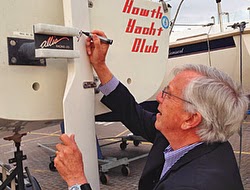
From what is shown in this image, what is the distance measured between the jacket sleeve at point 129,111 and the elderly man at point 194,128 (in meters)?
0.11

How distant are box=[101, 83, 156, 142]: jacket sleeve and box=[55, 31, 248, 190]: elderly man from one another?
0.36ft

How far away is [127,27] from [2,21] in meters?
0.59

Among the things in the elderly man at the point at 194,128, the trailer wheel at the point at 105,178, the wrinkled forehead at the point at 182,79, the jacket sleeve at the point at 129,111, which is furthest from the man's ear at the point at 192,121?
the trailer wheel at the point at 105,178

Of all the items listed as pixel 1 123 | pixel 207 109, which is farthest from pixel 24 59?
pixel 207 109

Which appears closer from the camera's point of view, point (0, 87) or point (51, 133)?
point (0, 87)

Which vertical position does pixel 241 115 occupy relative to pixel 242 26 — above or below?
below

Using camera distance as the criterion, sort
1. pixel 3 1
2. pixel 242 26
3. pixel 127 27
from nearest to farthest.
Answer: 1. pixel 3 1
2. pixel 127 27
3. pixel 242 26

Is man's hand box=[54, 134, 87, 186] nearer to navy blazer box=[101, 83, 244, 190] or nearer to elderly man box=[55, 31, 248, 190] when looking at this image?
elderly man box=[55, 31, 248, 190]

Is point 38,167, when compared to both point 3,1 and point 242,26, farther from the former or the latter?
point 3,1

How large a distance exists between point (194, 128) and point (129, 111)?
0.45 m

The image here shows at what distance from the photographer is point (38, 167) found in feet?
14.5

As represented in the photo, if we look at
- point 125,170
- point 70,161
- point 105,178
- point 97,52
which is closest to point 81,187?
point 70,161

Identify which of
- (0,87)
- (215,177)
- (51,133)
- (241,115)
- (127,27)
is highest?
(127,27)

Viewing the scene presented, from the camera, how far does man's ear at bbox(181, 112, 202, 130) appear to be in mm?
1224
